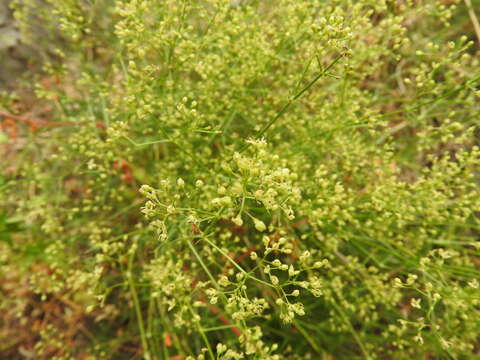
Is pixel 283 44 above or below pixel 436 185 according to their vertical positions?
above

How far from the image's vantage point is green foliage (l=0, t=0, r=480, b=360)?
7.23 feet

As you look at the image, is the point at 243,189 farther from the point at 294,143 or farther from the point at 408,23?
the point at 408,23

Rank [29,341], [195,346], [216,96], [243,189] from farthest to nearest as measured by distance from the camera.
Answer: [29,341]
[195,346]
[216,96]
[243,189]

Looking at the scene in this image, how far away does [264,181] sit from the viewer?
65.0 inches

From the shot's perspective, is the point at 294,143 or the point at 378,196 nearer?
the point at 378,196

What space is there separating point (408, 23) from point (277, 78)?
2230 millimetres

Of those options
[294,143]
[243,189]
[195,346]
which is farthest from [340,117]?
[195,346]

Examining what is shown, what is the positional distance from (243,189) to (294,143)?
4.55 ft

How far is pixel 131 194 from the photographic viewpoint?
379cm

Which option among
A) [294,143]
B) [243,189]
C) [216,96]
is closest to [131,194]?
[216,96]

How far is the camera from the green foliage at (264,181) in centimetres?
221

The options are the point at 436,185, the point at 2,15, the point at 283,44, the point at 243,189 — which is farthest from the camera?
the point at 2,15

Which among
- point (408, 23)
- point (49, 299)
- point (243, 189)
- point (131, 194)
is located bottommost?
point (49, 299)

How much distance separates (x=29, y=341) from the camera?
416 cm
